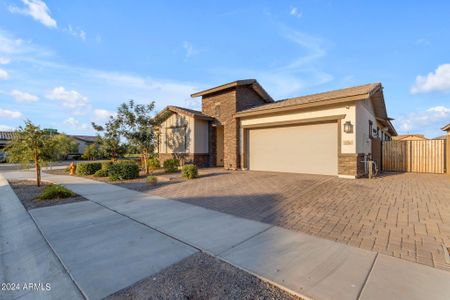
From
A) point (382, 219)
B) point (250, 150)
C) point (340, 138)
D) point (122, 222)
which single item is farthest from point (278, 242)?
point (250, 150)

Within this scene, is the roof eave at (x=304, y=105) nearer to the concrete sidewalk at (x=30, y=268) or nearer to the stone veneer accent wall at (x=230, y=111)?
the stone veneer accent wall at (x=230, y=111)

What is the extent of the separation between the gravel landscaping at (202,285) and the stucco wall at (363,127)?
9.36m

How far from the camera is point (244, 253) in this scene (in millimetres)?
3092

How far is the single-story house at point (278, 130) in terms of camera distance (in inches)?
381

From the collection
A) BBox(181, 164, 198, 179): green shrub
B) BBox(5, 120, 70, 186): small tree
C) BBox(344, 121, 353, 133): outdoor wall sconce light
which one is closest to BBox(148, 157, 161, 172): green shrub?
BBox(181, 164, 198, 179): green shrub

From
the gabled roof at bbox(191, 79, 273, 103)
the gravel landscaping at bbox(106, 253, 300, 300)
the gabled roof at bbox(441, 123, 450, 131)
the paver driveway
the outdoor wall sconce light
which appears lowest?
the gravel landscaping at bbox(106, 253, 300, 300)

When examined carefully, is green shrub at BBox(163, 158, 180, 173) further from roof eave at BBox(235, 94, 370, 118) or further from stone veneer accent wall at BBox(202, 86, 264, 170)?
roof eave at BBox(235, 94, 370, 118)

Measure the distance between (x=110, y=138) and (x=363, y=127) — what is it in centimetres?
1508

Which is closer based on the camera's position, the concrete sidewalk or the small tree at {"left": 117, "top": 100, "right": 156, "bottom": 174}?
the concrete sidewalk

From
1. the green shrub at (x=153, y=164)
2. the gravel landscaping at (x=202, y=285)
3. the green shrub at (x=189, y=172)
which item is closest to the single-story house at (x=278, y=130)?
the green shrub at (x=153, y=164)

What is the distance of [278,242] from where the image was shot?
136 inches

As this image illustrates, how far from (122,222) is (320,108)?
9930mm

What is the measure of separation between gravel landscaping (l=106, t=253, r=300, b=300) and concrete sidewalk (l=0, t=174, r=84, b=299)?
2.22 feet

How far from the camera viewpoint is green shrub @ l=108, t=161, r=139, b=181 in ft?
33.5
